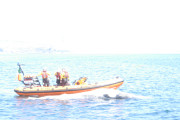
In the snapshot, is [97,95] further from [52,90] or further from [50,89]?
[50,89]

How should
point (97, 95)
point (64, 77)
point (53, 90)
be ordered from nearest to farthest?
point (53, 90) → point (97, 95) → point (64, 77)

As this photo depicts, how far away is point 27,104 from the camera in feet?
75.0

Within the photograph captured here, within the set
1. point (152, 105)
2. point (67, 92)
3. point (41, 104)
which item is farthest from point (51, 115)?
point (152, 105)

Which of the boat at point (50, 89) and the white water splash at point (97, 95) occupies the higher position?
the boat at point (50, 89)

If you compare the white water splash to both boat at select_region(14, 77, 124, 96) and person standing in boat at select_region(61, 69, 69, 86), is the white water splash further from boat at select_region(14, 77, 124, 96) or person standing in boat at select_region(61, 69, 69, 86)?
person standing in boat at select_region(61, 69, 69, 86)

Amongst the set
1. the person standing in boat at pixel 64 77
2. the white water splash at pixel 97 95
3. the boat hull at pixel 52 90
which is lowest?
the white water splash at pixel 97 95

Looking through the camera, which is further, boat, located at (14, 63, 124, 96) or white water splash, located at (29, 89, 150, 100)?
boat, located at (14, 63, 124, 96)

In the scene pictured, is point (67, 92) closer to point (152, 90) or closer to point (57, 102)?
point (57, 102)

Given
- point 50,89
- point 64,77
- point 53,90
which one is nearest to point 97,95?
point 64,77

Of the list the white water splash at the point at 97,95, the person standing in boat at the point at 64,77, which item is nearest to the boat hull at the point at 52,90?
the white water splash at the point at 97,95

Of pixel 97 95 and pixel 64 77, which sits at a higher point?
pixel 64 77

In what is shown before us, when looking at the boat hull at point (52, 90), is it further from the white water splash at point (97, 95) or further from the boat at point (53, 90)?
the white water splash at point (97, 95)

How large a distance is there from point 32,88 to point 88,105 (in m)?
5.92

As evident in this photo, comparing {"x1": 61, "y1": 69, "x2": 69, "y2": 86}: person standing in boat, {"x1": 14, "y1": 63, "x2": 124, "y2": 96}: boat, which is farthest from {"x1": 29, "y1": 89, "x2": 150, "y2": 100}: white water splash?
{"x1": 61, "y1": 69, "x2": 69, "y2": 86}: person standing in boat
